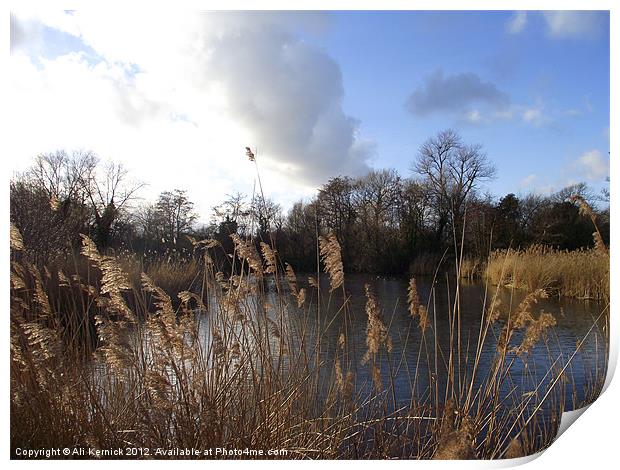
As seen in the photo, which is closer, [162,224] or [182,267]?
[162,224]

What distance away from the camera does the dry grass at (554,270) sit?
3.20 meters

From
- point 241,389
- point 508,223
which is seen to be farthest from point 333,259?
point 508,223

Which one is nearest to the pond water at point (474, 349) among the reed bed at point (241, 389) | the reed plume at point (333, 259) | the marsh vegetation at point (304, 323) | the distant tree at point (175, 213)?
the marsh vegetation at point (304, 323)

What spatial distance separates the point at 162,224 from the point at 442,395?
7.99ft

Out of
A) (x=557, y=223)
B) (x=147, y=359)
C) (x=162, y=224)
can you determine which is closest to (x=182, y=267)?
(x=162, y=224)

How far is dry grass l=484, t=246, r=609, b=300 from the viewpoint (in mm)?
3197

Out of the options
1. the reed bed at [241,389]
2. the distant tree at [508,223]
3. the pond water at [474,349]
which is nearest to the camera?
the reed bed at [241,389]

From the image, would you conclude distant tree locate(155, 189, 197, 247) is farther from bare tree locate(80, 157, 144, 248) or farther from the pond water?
the pond water

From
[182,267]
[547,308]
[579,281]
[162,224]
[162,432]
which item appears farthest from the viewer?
[182,267]

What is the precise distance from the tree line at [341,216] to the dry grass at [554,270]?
0.28ft

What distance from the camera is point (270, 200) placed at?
3199 mm

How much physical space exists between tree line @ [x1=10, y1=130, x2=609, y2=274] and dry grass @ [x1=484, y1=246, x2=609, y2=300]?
0.08 m

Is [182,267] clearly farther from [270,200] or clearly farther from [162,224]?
[270,200]

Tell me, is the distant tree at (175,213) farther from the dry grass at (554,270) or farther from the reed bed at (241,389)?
the dry grass at (554,270)
